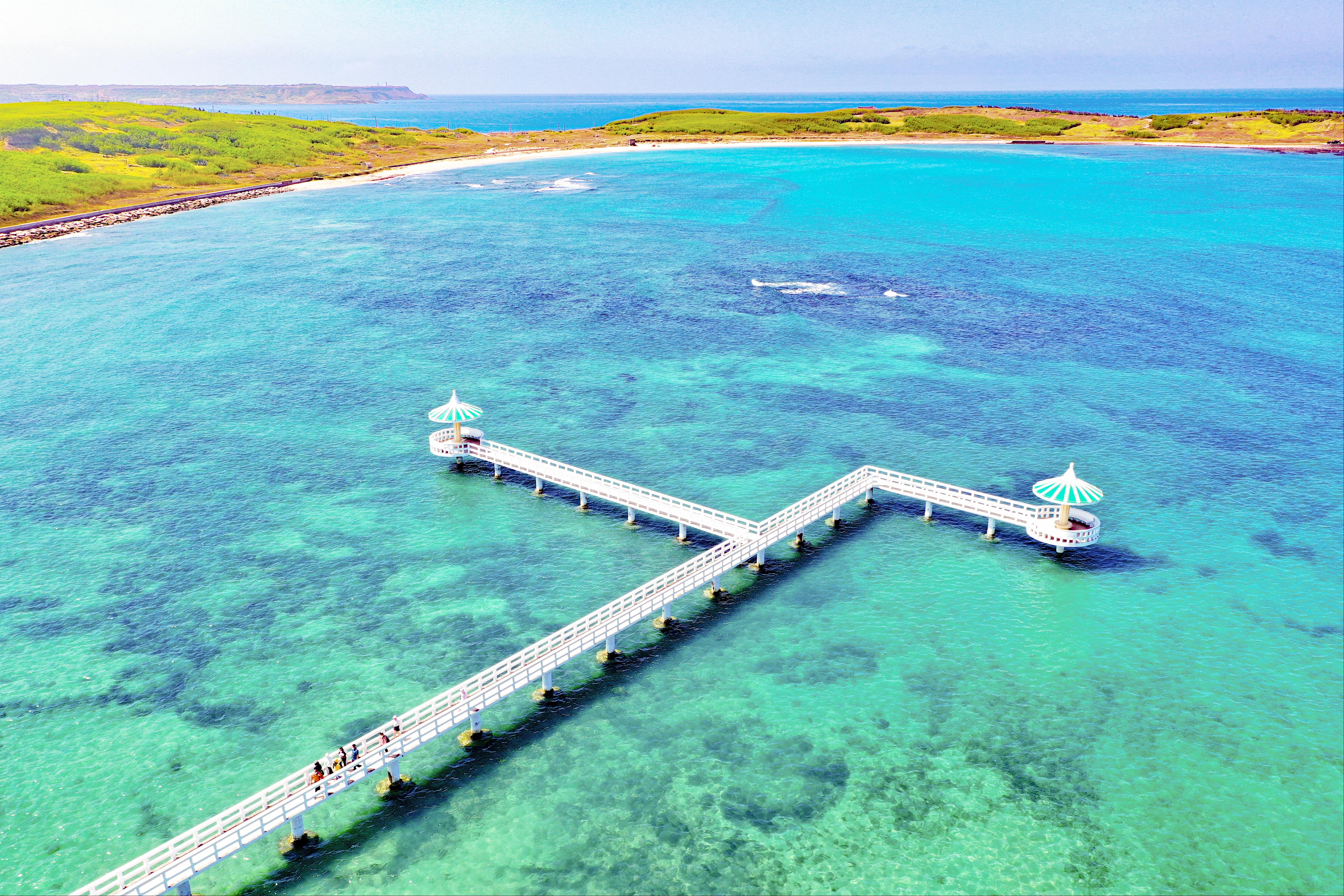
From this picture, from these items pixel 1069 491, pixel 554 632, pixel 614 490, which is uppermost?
pixel 1069 491

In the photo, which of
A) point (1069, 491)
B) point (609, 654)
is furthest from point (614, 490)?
point (1069, 491)

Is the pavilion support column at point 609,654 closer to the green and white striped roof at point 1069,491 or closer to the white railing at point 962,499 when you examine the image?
the white railing at point 962,499

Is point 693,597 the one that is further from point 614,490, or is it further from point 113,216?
point 113,216

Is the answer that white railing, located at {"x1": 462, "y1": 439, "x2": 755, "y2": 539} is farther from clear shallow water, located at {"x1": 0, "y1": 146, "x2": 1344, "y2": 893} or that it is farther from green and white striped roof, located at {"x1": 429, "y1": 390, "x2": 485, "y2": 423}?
green and white striped roof, located at {"x1": 429, "y1": 390, "x2": 485, "y2": 423}

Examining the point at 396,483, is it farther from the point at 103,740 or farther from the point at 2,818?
the point at 2,818

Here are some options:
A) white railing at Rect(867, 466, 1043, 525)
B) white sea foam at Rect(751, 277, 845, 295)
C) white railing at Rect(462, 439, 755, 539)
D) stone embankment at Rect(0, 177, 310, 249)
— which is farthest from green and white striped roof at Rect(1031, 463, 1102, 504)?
stone embankment at Rect(0, 177, 310, 249)

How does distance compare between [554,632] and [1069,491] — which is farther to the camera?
[1069,491]

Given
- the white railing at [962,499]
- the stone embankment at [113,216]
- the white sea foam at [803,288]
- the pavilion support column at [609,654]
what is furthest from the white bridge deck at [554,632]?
the stone embankment at [113,216]
